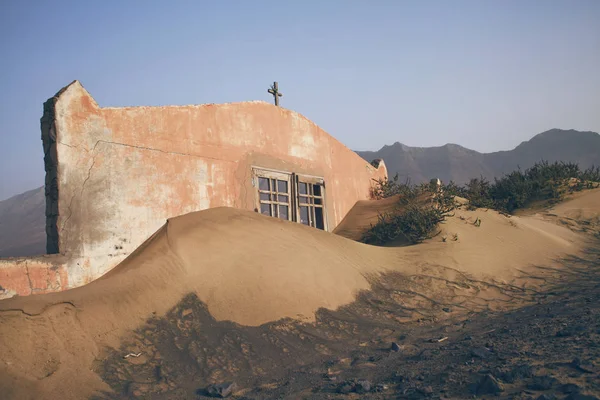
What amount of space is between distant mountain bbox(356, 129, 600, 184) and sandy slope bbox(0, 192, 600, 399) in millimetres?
35669

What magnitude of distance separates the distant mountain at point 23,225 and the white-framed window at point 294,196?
20.7 meters

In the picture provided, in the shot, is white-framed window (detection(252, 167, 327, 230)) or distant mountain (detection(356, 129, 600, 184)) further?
distant mountain (detection(356, 129, 600, 184))

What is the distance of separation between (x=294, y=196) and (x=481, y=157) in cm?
4471

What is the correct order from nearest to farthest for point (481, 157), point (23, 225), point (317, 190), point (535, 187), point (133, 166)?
point (133, 166), point (317, 190), point (535, 187), point (23, 225), point (481, 157)

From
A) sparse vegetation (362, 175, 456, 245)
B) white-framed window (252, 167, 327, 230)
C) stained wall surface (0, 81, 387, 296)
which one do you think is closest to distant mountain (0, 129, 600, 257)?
white-framed window (252, 167, 327, 230)

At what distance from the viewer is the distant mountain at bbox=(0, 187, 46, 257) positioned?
96.7ft

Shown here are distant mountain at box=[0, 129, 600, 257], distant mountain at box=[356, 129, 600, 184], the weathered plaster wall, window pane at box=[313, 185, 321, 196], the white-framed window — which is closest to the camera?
the weathered plaster wall

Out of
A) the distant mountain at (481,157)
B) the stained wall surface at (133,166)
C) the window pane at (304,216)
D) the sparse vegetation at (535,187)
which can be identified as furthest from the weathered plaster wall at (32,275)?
the distant mountain at (481,157)

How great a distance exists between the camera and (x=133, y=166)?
21.6ft

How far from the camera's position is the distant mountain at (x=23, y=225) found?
29.5m

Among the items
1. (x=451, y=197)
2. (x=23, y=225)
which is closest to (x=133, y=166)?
(x=451, y=197)

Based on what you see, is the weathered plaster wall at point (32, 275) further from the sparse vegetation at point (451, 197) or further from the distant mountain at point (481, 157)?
the distant mountain at point (481, 157)

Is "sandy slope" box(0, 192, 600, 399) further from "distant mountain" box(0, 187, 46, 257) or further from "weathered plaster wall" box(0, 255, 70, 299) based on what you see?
"distant mountain" box(0, 187, 46, 257)

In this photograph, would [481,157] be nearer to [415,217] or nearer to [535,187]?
[535,187]
